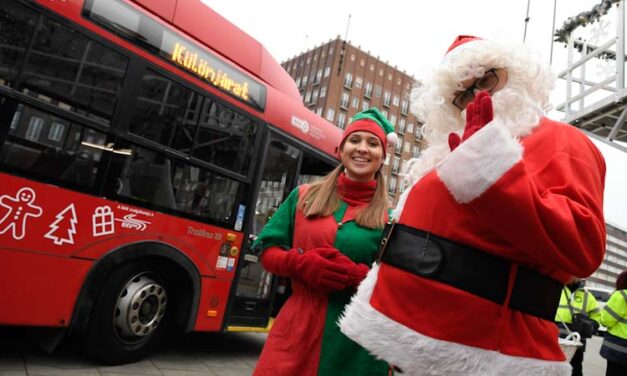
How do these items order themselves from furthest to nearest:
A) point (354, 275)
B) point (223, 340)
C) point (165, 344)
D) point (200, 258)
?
point (223, 340) → point (165, 344) → point (200, 258) → point (354, 275)

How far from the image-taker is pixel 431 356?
116 cm

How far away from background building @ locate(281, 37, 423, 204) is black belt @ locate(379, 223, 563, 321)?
4717cm

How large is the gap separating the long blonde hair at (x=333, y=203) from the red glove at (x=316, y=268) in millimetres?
240

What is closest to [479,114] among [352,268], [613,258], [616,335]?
[352,268]

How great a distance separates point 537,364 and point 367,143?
137cm

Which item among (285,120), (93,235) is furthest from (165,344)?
(285,120)

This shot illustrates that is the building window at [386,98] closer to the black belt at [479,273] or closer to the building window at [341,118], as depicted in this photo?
the building window at [341,118]

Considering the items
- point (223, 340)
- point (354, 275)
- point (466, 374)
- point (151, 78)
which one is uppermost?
point (151, 78)

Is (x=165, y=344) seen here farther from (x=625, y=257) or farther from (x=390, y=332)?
(x=625, y=257)

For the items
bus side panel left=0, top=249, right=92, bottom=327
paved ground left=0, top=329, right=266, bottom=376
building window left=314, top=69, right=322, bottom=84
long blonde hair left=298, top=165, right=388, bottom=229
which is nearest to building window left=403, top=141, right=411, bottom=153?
building window left=314, top=69, right=322, bottom=84

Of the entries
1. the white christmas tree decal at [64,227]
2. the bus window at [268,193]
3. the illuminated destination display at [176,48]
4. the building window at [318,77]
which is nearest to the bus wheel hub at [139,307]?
the white christmas tree decal at [64,227]

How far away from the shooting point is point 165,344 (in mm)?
5184

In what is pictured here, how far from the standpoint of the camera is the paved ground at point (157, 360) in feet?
11.8

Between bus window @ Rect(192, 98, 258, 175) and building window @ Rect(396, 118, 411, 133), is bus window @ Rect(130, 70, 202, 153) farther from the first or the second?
building window @ Rect(396, 118, 411, 133)
